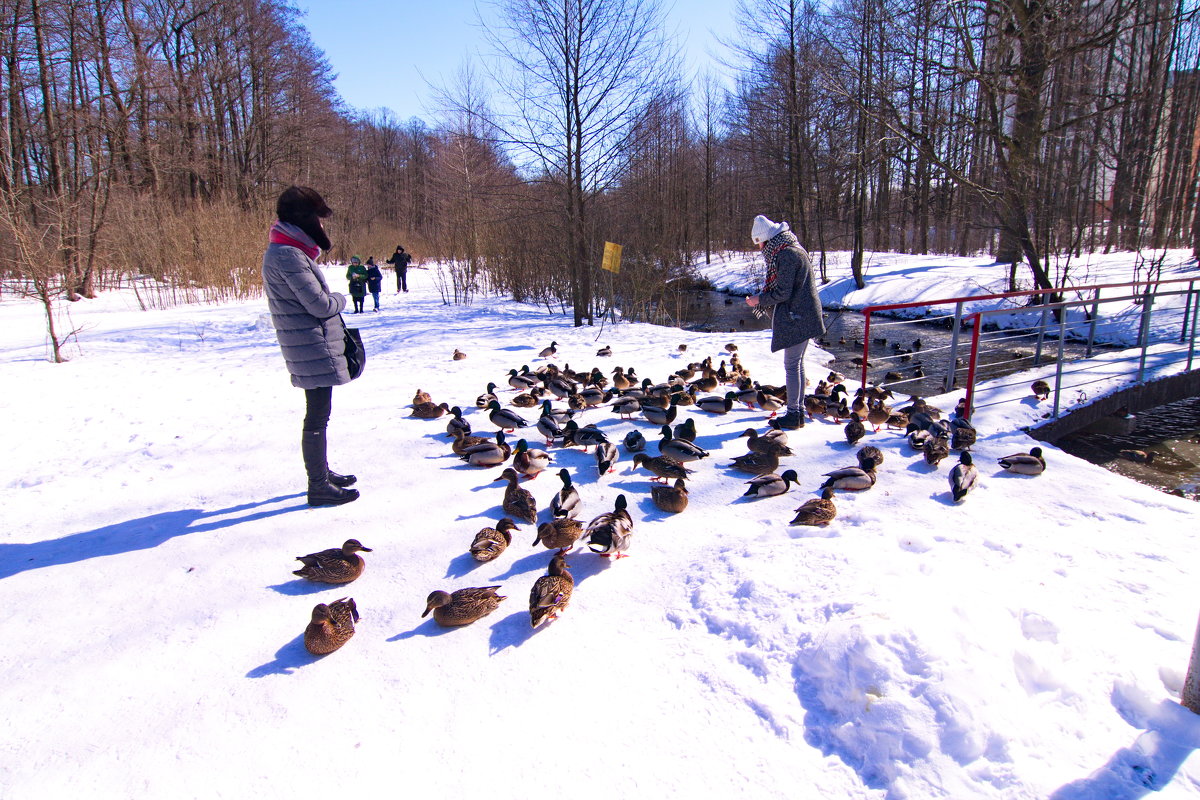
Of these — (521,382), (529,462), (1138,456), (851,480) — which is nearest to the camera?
(851,480)

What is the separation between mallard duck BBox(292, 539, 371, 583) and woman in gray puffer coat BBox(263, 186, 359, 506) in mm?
1064

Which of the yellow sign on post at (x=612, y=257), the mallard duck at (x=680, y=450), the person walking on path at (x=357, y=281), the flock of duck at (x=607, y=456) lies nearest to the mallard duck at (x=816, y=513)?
the flock of duck at (x=607, y=456)

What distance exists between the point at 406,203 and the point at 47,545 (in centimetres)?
5082

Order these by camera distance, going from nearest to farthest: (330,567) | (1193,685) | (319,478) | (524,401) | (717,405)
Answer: (1193,685)
(330,567)
(319,478)
(717,405)
(524,401)

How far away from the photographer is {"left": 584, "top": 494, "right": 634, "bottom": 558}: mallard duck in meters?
3.54

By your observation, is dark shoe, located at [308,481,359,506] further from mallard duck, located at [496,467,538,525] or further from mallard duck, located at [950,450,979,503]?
mallard duck, located at [950,450,979,503]

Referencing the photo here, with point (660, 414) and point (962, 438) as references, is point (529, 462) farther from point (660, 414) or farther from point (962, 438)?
point (962, 438)

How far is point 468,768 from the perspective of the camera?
7.34ft

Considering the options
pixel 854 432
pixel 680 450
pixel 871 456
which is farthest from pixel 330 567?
Result: pixel 854 432

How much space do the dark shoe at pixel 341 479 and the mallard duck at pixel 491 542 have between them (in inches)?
55.4

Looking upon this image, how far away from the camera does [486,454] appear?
16.8 feet

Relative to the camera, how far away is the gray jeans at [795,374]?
5836 mm

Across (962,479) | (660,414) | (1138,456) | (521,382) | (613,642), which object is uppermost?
(521,382)

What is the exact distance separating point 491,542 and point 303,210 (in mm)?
2468
